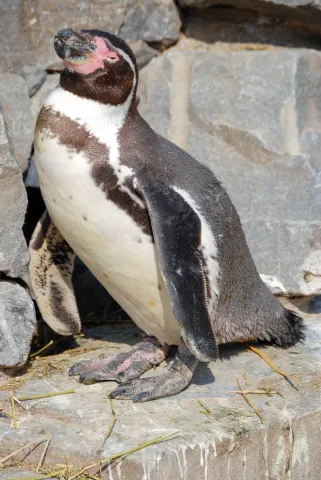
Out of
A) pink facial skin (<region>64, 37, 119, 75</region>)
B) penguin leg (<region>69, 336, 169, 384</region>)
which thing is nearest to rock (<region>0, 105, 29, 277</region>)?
pink facial skin (<region>64, 37, 119, 75</region>)

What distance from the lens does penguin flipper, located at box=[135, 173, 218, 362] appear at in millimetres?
2939

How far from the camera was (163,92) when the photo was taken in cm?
426

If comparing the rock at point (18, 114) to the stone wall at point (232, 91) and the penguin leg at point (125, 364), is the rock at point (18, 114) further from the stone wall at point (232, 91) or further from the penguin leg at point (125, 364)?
the penguin leg at point (125, 364)

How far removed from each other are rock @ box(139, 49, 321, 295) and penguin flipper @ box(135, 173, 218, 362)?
114 centimetres

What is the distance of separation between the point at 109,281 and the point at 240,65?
143 centimetres

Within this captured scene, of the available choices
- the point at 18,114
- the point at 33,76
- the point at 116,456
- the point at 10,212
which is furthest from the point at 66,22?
the point at 116,456

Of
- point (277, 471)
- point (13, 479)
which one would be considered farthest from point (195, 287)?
point (13, 479)

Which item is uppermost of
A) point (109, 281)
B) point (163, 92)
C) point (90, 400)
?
point (163, 92)

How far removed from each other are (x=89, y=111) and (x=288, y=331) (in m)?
1.25

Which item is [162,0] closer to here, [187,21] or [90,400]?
[187,21]

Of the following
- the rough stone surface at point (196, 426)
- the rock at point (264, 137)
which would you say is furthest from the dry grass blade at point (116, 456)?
the rock at point (264, 137)

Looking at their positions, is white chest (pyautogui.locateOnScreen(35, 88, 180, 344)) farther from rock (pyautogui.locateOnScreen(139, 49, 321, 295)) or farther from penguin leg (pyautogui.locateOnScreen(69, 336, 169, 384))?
rock (pyautogui.locateOnScreen(139, 49, 321, 295))

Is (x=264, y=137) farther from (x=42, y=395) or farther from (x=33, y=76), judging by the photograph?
(x=42, y=395)

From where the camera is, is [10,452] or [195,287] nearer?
[10,452]
